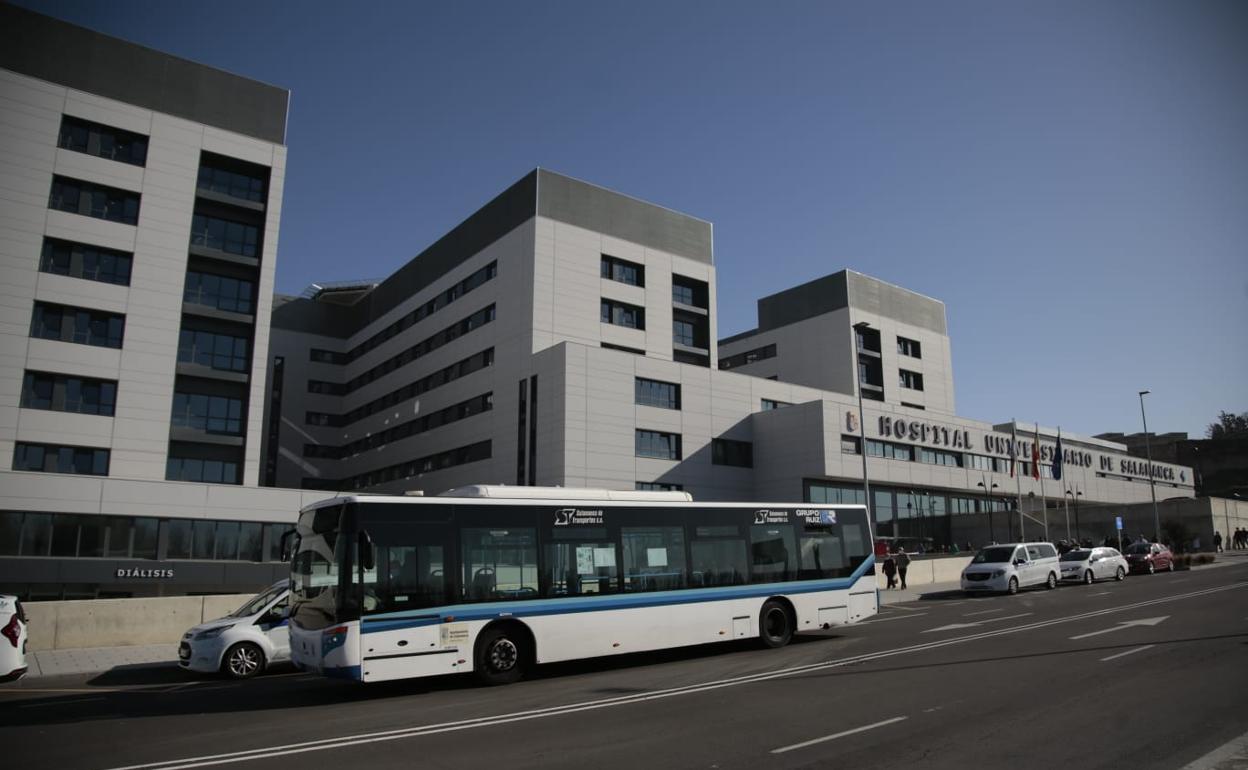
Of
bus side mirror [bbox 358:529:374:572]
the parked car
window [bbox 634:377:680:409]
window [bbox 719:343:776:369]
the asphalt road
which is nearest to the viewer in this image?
the asphalt road

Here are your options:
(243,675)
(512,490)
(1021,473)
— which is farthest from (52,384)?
(1021,473)

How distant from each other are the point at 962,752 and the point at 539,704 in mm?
5435

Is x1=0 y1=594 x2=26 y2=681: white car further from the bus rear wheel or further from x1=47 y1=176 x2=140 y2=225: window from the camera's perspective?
x1=47 y1=176 x2=140 y2=225: window

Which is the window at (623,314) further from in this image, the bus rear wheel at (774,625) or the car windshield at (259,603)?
the car windshield at (259,603)

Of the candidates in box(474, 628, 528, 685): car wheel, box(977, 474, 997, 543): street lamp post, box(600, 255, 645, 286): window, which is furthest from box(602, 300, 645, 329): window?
box(474, 628, 528, 685): car wheel

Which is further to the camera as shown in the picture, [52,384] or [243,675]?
[52,384]

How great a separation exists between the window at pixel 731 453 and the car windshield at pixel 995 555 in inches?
904

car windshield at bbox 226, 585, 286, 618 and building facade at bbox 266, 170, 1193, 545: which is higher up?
building facade at bbox 266, 170, 1193, 545

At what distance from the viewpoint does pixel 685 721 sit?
29.7 ft

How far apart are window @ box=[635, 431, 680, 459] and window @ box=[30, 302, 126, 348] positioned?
28.3 m

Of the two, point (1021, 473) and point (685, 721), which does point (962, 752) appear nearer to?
point (685, 721)

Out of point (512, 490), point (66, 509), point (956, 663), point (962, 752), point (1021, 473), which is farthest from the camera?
point (1021, 473)

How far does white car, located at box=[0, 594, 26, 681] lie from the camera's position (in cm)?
1141

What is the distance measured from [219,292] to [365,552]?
3941cm
